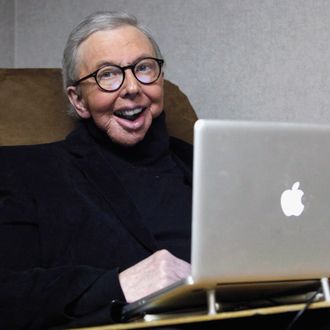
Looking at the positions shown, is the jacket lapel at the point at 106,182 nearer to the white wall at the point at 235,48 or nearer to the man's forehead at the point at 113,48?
the man's forehead at the point at 113,48

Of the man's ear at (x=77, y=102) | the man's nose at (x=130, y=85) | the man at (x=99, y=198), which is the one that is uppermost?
the man's nose at (x=130, y=85)

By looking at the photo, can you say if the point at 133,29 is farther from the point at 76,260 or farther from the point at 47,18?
the point at 47,18

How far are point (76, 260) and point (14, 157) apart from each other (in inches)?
11.1

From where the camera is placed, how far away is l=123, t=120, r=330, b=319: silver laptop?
1125 mm

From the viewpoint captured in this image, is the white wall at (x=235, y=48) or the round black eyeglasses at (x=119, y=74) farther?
the white wall at (x=235, y=48)

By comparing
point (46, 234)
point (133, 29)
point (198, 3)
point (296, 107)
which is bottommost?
point (46, 234)

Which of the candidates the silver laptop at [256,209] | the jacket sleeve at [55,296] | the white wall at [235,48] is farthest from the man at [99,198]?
the white wall at [235,48]

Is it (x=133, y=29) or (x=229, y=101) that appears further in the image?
(x=229, y=101)

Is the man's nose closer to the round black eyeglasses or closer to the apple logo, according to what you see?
the round black eyeglasses

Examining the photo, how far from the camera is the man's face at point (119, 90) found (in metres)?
1.75

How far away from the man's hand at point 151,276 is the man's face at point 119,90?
49cm

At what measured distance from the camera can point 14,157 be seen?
5.43 ft

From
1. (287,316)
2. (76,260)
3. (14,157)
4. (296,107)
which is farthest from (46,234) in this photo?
(296,107)

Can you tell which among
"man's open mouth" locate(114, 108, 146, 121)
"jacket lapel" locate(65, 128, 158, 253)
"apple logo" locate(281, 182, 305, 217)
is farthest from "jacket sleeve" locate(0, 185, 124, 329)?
"man's open mouth" locate(114, 108, 146, 121)
